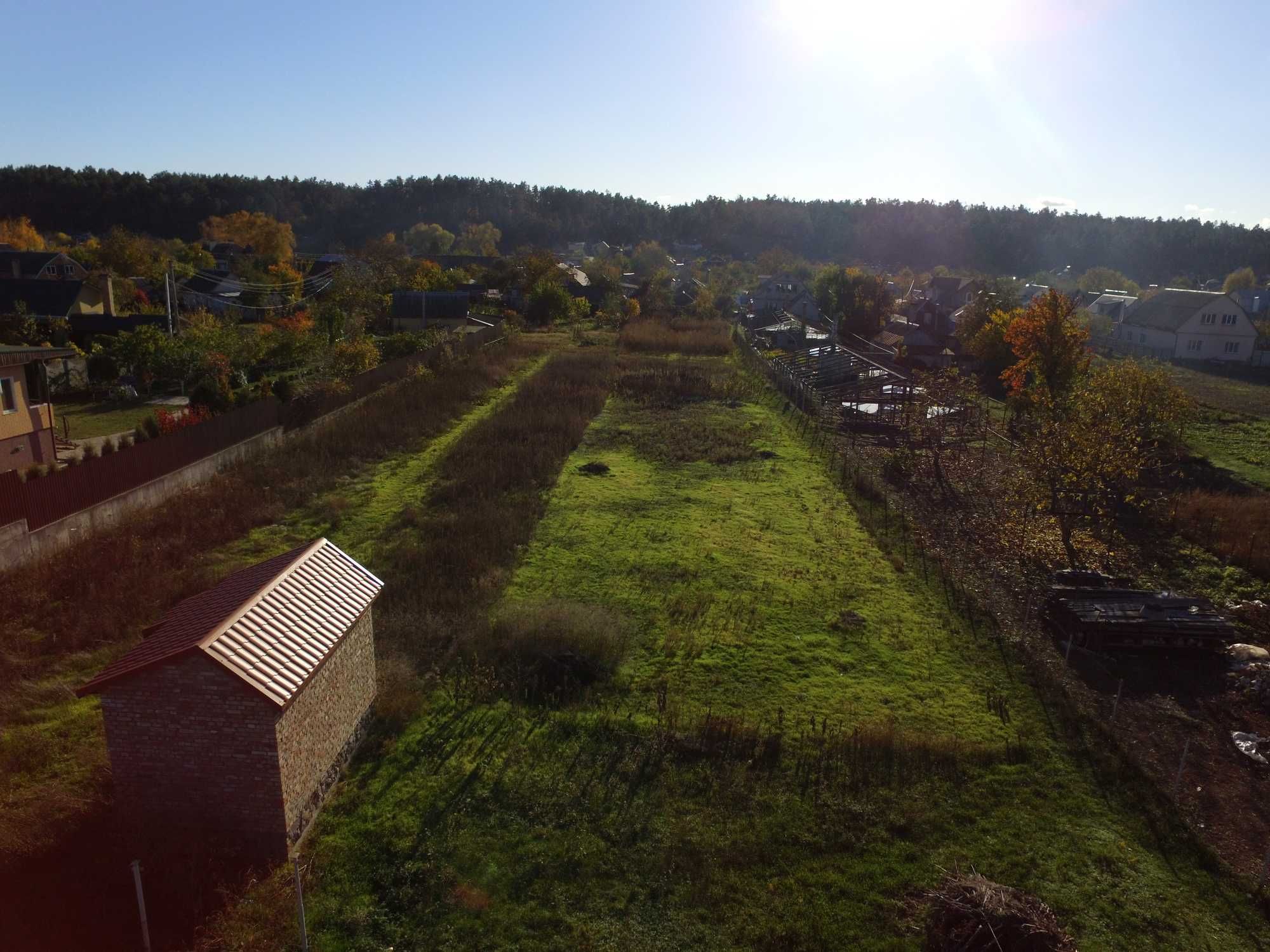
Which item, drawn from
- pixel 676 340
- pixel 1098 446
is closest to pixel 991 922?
pixel 1098 446

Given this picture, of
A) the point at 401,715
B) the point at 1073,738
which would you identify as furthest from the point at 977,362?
the point at 401,715

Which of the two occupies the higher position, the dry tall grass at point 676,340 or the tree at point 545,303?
the tree at point 545,303

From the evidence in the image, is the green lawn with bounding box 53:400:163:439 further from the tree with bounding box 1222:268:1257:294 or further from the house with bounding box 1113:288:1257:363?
the tree with bounding box 1222:268:1257:294

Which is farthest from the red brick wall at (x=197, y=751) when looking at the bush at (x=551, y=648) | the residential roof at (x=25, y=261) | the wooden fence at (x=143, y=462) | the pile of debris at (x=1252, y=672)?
the residential roof at (x=25, y=261)

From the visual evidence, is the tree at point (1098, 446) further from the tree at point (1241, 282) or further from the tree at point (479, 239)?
the tree at point (479, 239)

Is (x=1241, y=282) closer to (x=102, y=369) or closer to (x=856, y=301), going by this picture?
(x=856, y=301)
